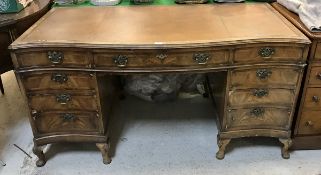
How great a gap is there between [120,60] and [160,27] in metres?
0.27

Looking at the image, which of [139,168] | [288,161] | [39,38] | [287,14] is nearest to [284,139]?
[288,161]

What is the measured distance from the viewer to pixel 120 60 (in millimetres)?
1420

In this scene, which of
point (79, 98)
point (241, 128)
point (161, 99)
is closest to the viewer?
point (79, 98)

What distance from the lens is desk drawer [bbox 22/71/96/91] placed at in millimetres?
1467

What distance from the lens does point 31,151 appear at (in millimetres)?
1847

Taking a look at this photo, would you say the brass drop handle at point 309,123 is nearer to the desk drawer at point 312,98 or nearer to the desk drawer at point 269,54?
the desk drawer at point 312,98

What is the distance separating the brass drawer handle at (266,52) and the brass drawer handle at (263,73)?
77 mm

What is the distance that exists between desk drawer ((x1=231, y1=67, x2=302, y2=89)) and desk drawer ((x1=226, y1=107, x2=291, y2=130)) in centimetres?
15

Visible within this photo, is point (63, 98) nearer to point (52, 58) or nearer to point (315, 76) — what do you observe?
point (52, 58)

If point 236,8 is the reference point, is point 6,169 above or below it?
below

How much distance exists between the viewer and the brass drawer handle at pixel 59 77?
58.1 inches

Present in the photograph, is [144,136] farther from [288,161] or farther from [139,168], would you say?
[288,161]

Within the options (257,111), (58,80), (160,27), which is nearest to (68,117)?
(58,80)

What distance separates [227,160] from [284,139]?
333 millimetres
